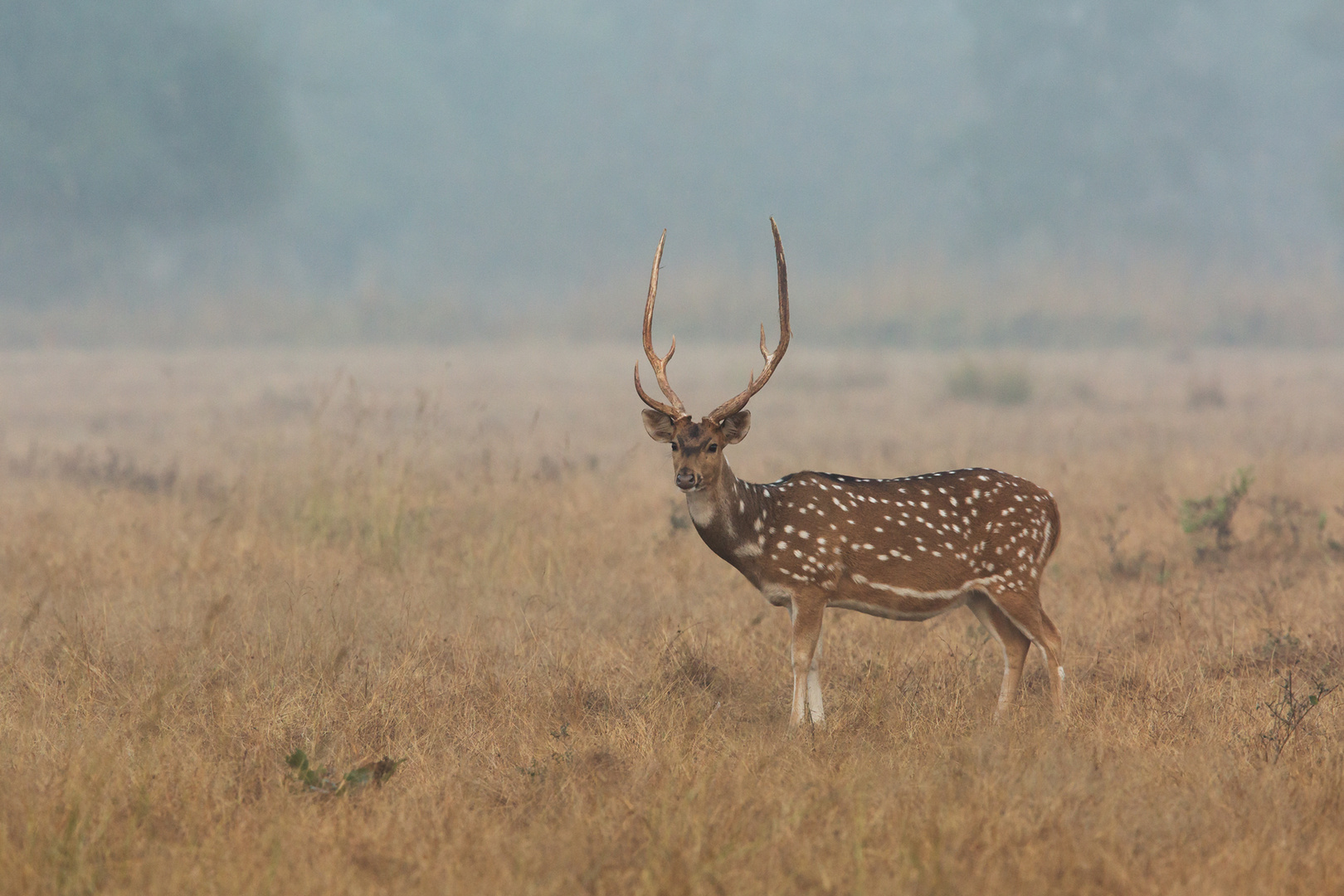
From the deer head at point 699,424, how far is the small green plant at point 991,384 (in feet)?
65.5

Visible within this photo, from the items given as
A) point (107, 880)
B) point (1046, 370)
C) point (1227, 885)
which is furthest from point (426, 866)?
point (1046, 370)

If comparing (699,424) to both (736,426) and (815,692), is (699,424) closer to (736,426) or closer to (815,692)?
(736,426)

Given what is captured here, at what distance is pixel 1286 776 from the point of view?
6.09m

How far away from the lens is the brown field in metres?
5.14

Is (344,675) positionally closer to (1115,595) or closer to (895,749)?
(895,749)

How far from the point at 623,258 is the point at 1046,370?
5768cm

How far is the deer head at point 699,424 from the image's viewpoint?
7.26 meters

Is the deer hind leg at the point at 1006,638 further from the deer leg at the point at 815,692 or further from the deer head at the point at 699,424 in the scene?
the deer head at the point at 699,424

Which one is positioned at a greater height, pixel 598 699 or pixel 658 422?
pixel 658 422

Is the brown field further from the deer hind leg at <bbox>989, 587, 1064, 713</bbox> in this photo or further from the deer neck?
the deer neck

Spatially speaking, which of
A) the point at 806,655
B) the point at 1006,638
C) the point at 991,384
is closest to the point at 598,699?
the point at 806,655

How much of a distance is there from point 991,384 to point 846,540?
20.6 m

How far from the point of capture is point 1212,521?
11.8m

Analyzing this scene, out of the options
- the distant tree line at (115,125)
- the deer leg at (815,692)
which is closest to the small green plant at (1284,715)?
the deer leg at (815,692)
